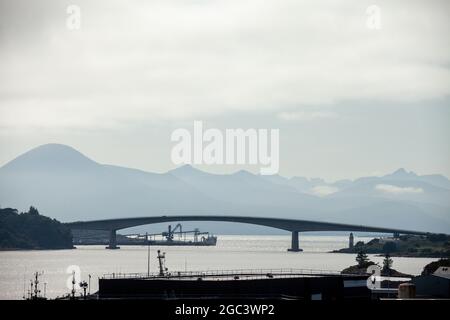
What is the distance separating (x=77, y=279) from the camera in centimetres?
13125

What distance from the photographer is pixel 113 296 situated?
51.8 metres

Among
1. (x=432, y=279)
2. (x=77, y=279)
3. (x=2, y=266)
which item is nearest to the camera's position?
(x=432, y=279)

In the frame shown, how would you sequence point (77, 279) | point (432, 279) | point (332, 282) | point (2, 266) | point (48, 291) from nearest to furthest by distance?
point (332, 282) → point (432, 279) → point (48, 291) → point (77, 279) → point (2, 266)

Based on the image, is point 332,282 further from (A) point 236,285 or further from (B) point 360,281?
(A) point 236,285
